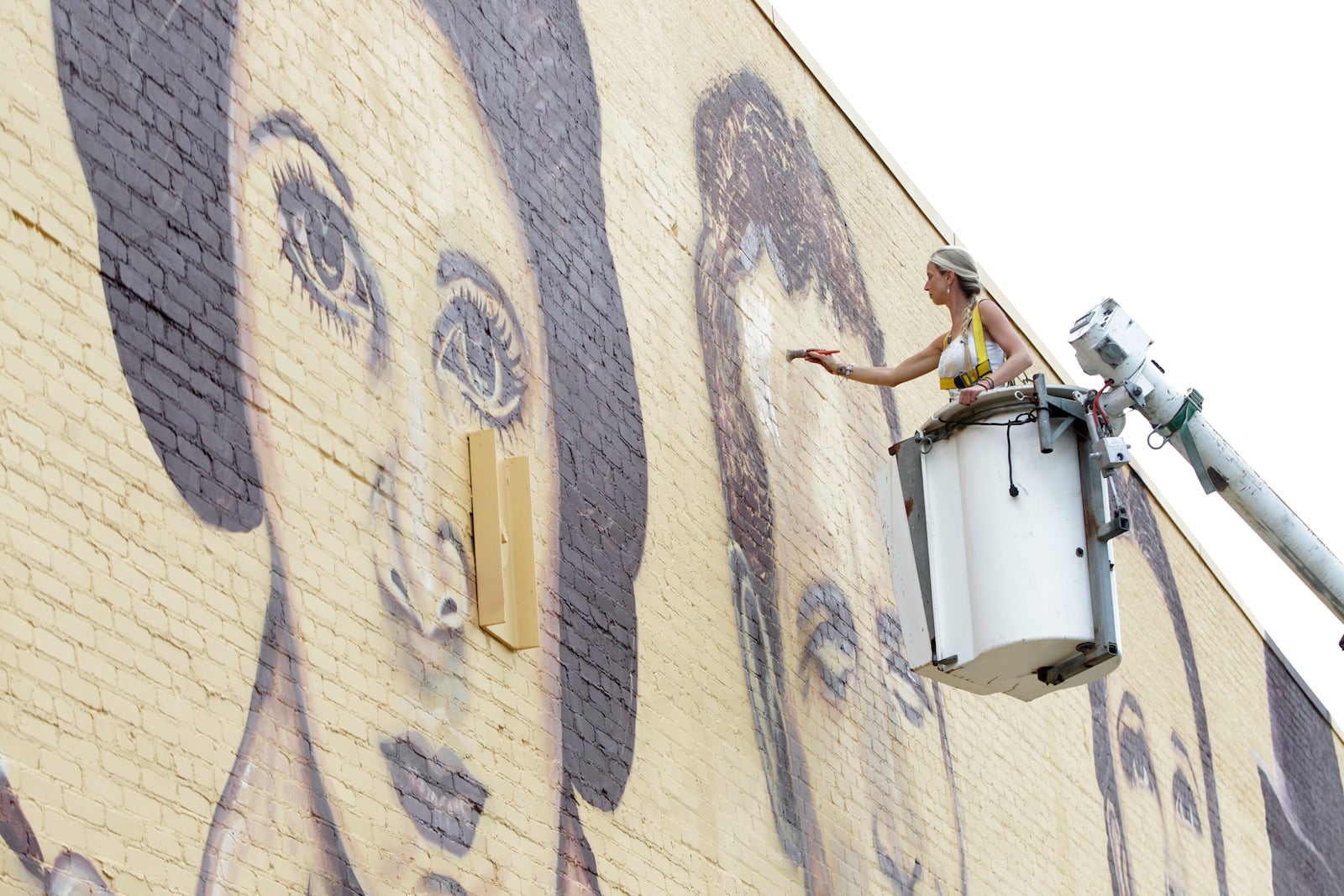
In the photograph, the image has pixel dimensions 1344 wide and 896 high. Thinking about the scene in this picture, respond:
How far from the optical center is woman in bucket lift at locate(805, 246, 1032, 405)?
10305 mm

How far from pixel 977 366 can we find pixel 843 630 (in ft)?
6.00

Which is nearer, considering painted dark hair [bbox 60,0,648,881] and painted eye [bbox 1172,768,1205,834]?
painted dark hair [bbox 60,0,648,881]

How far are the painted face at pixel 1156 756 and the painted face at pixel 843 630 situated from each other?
134 inches

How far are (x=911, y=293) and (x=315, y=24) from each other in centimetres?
627

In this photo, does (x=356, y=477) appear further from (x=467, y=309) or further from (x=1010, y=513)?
(x=1010, y=513)

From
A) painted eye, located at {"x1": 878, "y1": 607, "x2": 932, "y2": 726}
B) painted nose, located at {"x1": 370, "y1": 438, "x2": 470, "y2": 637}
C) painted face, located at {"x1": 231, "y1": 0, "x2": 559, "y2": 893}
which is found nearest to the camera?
painted face, located at {"x1": 231, "y1": 0, "x2": 559, "y2": 893}

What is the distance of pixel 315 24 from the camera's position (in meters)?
8.10

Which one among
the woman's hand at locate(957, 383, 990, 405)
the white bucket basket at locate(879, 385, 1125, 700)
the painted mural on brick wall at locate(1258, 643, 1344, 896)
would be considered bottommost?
the white bucket basket at locate(879, 385, 1125, 700)

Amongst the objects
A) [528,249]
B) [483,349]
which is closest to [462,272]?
[483,349]

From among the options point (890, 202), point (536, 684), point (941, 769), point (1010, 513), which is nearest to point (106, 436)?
point (536, 684)

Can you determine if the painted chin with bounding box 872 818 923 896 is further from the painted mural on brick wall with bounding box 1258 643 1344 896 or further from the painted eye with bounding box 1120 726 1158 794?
the painted mural on brick wall with bounding box 1258 643 1344 896

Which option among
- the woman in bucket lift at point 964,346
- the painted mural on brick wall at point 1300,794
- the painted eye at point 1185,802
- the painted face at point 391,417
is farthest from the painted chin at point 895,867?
the painted mural on brick wall at point 1300,794

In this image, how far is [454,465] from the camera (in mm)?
8242

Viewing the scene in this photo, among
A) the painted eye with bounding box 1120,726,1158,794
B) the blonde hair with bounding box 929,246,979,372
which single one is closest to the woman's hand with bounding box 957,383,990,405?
the blonde hair with bounding box 929,246,979,372
